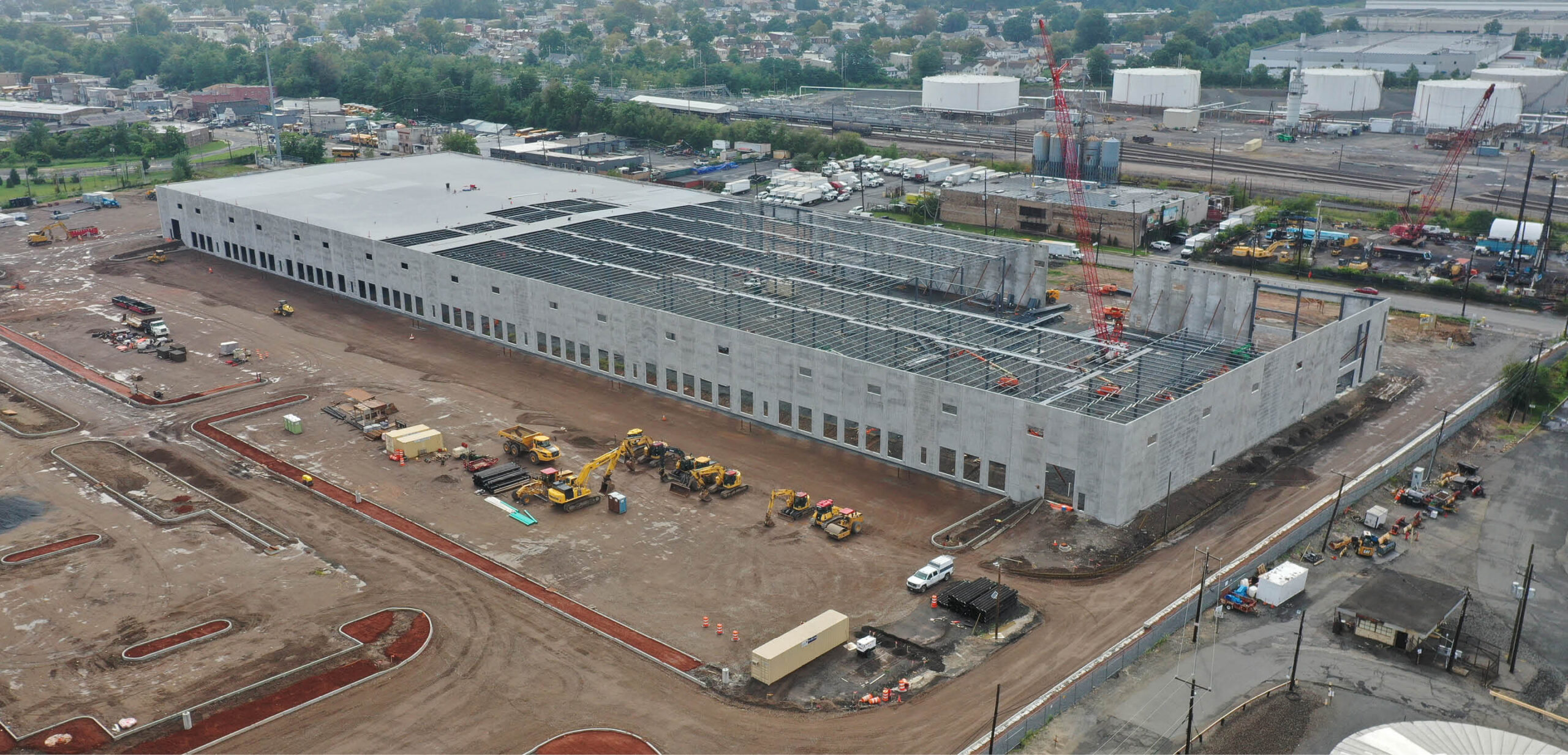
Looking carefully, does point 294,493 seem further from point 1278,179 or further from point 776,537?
point 1278,179

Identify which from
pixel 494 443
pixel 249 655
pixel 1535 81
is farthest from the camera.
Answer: pixel 1535 81

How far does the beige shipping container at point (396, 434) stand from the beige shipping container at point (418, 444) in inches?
5.9

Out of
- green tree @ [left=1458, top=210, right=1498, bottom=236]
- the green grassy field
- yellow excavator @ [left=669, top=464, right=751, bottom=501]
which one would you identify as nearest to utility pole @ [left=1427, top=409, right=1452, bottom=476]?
yellow excavator @ [left=669, top=464, right=751, bottom=501]

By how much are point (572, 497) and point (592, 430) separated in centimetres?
910

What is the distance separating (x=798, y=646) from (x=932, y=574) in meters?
7.46

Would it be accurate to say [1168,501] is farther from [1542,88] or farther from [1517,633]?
[1542,88]

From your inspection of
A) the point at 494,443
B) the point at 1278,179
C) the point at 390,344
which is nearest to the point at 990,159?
the point at 1278,179

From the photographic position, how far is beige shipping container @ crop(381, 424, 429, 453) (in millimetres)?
57188

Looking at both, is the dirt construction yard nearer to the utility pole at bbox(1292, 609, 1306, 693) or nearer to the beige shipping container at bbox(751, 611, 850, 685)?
the beige shipping container at bbox(751, 611, 850, 685)

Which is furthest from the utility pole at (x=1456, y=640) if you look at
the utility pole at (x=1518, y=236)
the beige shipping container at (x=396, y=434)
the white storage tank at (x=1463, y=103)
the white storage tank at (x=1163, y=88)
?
the white storage tank at (x=1163, y=88)

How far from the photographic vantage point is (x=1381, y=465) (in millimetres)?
56312

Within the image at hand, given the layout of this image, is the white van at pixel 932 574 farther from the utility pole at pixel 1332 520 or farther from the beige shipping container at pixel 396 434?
the beige shipping container at pixel 396 434

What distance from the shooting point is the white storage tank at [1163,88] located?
189250 mm

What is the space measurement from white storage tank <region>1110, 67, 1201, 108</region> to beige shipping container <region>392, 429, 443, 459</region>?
157658 mm
